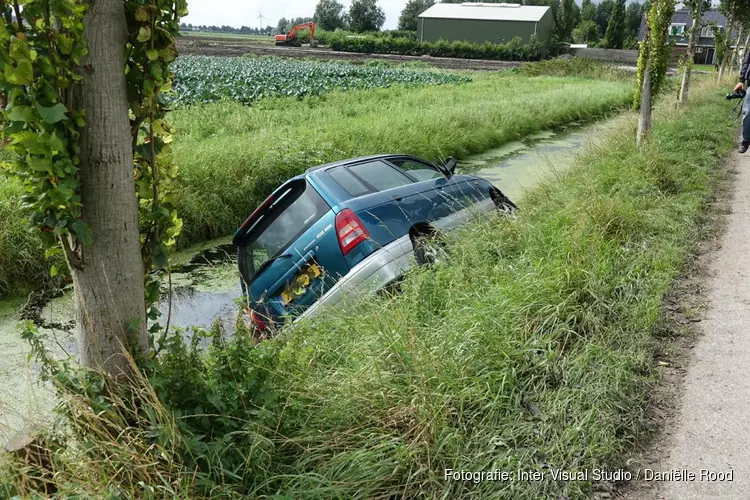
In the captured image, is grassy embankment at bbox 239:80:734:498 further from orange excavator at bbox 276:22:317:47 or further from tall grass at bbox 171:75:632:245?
orange excavator at bbox 276:22:317:47

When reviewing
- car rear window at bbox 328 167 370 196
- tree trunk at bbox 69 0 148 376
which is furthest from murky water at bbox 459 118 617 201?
tree trunk at bbox 69 0 148 376

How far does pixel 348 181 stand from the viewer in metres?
5.67

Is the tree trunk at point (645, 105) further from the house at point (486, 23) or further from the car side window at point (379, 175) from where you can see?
the house at point (486, 23)

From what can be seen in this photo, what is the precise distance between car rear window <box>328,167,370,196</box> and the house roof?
64410 millimetres

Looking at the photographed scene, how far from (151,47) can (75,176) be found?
2.14ft

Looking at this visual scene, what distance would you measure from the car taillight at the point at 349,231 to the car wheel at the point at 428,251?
568 millimetres

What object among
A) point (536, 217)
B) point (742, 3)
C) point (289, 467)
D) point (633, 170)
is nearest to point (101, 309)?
point (289, 467)

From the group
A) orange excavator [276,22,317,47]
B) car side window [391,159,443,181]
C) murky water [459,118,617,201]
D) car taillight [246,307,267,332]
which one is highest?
orange excavator [276,22,317,47]

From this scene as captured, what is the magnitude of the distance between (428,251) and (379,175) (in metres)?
1.24

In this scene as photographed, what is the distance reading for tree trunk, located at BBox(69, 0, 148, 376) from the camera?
2383 mm

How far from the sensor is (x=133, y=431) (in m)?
2.56

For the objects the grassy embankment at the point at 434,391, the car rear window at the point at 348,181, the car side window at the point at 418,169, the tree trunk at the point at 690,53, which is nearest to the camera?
the grassy embankment at the point at 434,391

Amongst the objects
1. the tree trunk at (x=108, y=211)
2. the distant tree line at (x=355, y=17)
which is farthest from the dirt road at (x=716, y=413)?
the distant tree line at (x=355, y=17)

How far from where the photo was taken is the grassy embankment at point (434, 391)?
253 centimetres
